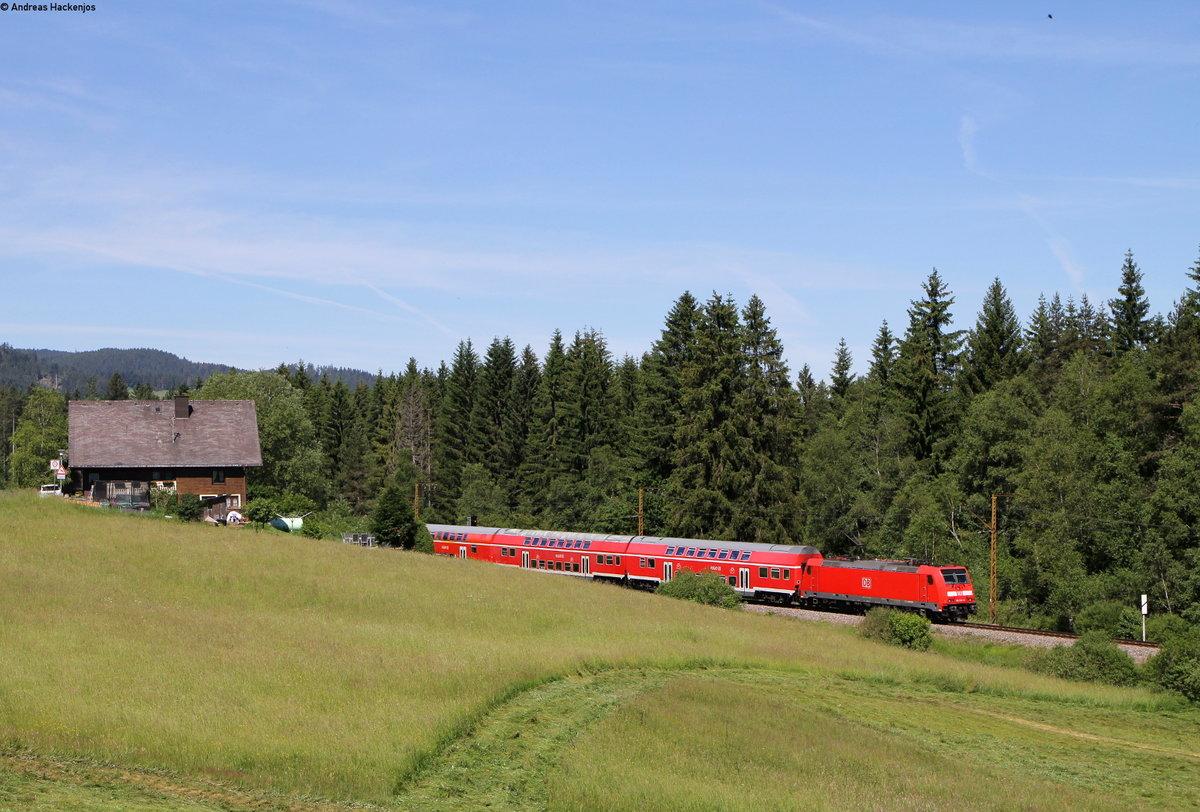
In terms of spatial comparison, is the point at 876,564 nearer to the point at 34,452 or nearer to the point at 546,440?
the point at 546,440

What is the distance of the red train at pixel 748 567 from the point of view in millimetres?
50438

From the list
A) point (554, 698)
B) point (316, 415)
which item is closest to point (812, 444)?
point (554, 698)

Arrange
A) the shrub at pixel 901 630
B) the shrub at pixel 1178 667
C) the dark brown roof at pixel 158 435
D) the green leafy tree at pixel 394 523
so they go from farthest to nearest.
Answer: the green leafy tree at pixel 394 523, the dark brown roof at pixel 158 435, the shrub at pixel 901 630, the shrub at pixel 1178 667

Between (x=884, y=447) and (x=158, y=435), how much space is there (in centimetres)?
5428

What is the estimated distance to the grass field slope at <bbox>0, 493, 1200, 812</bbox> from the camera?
1992 cm

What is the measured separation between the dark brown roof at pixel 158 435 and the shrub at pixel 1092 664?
5348cm

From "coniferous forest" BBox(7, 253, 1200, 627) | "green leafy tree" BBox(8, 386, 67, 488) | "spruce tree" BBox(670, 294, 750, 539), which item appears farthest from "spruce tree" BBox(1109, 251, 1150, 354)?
"green leafy tree" BBox(8, 386, 67, 488)

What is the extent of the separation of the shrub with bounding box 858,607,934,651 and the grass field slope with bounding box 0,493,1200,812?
5.77 ft

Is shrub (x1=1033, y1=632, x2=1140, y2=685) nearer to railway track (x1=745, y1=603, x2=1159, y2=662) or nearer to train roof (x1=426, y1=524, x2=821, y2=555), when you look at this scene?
railway track (x1=745, y1=603, x2=1159, y2=662)

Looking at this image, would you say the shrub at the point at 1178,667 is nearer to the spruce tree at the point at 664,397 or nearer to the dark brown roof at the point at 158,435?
the spruce tree at the point at 664,397

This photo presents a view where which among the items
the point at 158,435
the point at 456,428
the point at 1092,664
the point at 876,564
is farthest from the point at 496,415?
the point at 1092,664

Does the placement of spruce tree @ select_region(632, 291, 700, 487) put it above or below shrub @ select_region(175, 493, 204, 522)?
above

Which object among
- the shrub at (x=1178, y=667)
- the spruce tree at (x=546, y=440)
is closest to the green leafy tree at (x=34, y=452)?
the spruce tree at (x=546, y=440)

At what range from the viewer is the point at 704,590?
5450 cm
